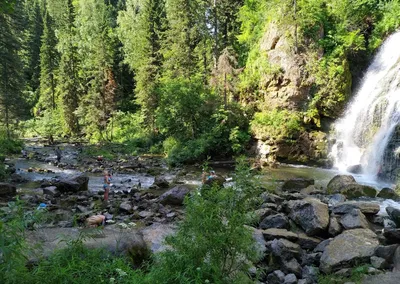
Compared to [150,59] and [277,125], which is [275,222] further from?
[150,59]

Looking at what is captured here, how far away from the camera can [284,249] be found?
7.61 m

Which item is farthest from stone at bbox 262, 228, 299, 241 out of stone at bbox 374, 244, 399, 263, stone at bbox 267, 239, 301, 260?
stone at bbox 374, 244, 399, 263

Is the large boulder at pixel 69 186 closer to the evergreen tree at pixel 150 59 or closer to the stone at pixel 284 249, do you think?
the stone at pixel 284 249

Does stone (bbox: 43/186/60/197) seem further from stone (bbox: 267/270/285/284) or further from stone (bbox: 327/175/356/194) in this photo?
stone (bbox: 327/175/356/194)

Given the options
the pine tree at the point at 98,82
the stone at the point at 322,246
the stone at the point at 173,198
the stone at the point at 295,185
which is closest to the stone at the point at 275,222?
the stone at the point at 322,246

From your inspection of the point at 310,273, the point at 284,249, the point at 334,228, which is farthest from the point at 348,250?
the point at 334,228

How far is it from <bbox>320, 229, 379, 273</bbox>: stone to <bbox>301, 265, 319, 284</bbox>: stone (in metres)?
0.20

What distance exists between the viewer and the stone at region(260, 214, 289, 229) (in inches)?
372

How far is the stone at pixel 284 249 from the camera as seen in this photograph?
745cm

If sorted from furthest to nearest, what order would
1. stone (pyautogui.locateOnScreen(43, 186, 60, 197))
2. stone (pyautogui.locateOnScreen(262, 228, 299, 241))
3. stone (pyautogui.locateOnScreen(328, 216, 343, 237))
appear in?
stone (pyautogui.locateOnScreen(43, 186, 60, 197))
stone (pyautogui.locateOnScreen(328, 216, 343, 237))
stone (pyautogui.locateOnScreen(262, 228, 299, 241))

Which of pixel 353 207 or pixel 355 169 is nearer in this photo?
pixel 353 207

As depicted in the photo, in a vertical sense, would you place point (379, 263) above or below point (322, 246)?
→ above

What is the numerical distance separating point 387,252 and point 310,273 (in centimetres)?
171

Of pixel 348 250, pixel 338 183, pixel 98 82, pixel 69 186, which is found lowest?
pixel 69 186
